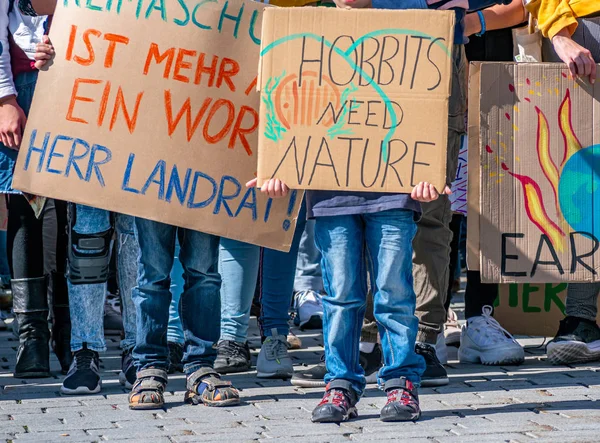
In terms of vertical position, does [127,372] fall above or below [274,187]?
below

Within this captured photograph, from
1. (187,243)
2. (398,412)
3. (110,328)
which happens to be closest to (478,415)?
(398,412)

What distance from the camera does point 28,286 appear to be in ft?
16.8

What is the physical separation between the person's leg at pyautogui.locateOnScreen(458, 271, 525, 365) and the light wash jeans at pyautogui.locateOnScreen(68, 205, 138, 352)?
1641 millimetres

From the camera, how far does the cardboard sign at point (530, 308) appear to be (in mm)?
5844

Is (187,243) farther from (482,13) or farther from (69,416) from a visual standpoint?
(482,13)

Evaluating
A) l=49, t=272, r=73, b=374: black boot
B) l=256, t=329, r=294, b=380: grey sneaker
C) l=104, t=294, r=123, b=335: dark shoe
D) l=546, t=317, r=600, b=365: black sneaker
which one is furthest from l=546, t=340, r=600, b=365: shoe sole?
l=104, t=294, r=123, b=335: dark shoe

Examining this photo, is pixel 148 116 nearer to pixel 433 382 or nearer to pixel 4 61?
pixel 4 61

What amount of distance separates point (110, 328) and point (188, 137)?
2290mm

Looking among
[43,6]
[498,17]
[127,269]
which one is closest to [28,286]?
[127,269]

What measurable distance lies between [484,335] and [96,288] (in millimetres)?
1848

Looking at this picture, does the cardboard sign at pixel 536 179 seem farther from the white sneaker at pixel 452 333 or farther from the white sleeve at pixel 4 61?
the white sleeve at pixel 4 61

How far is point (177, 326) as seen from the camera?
213 inches

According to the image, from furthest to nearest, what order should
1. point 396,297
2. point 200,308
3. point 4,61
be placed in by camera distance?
point 4,61 < point 200,308 < point 396,297

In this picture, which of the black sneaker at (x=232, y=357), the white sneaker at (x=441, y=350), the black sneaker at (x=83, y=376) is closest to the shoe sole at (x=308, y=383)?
the black sneaker at (x=232, y=357)
